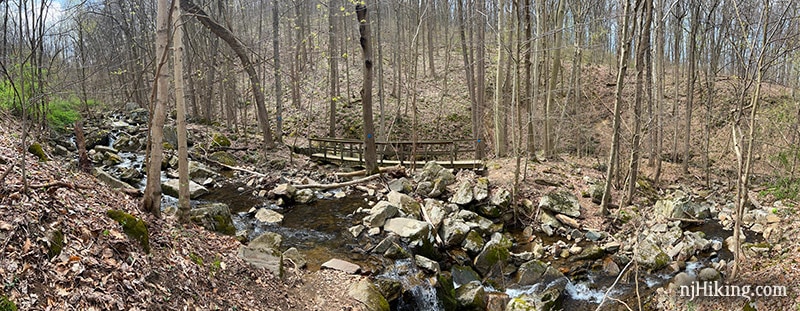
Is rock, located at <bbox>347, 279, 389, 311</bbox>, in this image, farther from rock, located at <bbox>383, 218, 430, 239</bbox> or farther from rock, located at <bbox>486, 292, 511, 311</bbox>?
rock, located at <bbox>383, 218, 430, 239</bbox>

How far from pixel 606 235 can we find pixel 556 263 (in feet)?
5.82

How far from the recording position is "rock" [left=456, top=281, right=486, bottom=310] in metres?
6.37

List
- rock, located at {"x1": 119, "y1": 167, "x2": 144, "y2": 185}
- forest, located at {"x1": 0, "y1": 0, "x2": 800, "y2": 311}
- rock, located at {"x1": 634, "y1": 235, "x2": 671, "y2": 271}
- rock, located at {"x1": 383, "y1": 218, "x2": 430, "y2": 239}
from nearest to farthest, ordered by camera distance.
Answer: forest, located at {"x1": 0, "y1": 0, "x2": 800, "y2": 311} → rock, located at {"x1": 634, "y1": 235, "x2": 671, "y2": 271} → rock, located at {"x1": 383, "y1": 218, "x2": 430, "y2": 239} → rock, located at {"x1": 119, "y1": 167, "x2": 144, "y2": 185}

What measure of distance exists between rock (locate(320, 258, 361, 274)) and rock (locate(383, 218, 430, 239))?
1722 mm

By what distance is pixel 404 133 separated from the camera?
70.1 feet

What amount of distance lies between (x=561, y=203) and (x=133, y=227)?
871cm

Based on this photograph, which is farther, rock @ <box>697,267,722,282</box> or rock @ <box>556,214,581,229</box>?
rock @ <box>556,214,581,229</box>

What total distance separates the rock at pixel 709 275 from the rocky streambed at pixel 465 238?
0.03 m

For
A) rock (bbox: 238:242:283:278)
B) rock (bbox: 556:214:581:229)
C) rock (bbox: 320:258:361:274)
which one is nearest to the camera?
rock (bbox: 238:242:283:278)

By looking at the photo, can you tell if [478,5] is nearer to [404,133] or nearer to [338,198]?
[404,133]

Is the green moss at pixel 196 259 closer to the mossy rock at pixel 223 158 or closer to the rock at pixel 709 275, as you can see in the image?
the rock at pixel 709 275

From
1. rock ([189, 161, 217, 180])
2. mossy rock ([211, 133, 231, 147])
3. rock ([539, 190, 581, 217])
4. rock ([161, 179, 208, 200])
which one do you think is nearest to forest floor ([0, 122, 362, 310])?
rock ([161, 179, 208, 200])

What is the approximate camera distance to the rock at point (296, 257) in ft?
20.7

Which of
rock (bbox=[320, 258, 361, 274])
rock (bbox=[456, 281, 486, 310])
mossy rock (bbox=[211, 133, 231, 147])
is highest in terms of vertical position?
mossy rock (bbox=[211, 133, 231, 147])
